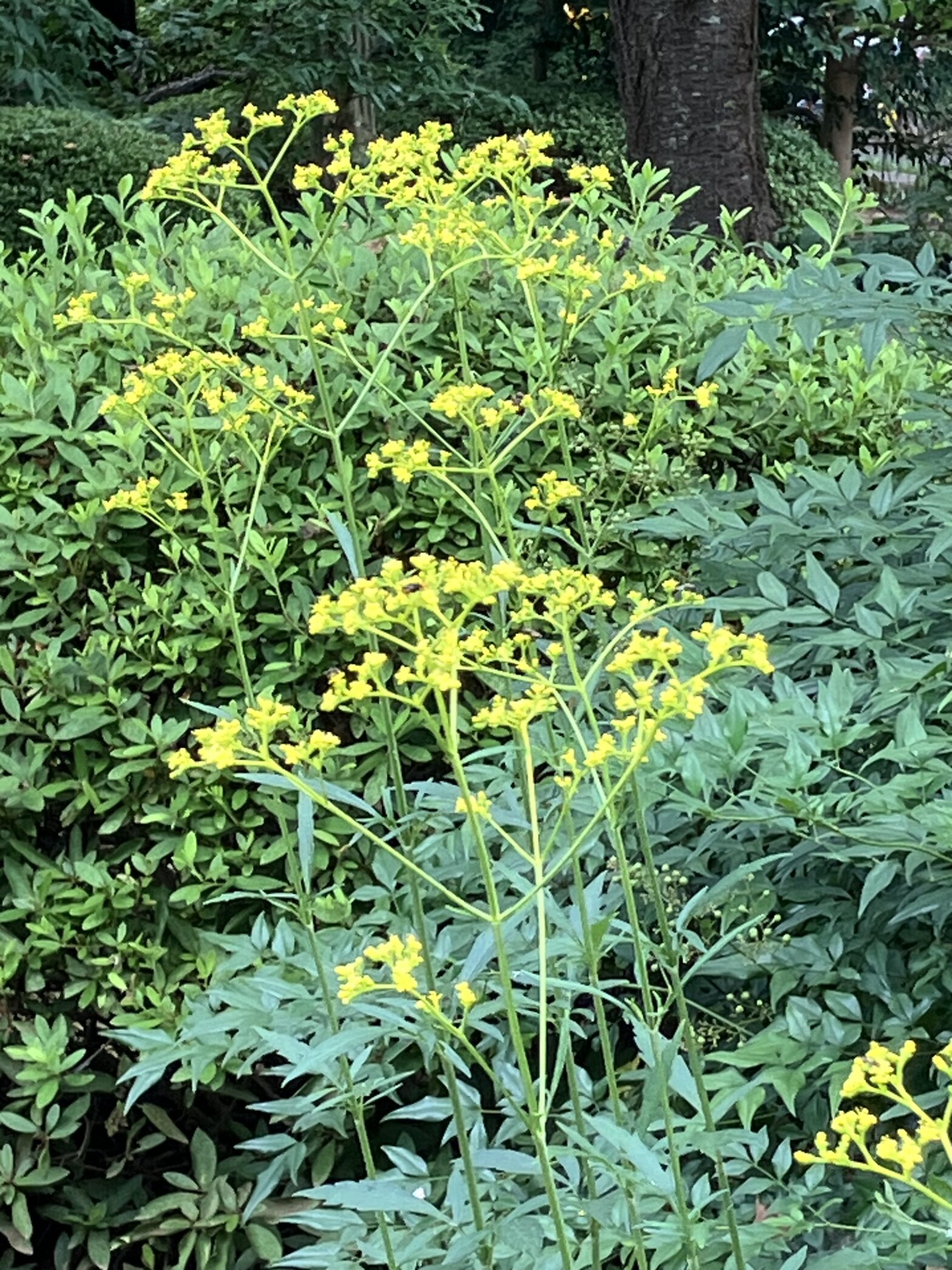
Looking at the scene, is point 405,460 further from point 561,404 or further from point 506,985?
point 506,985

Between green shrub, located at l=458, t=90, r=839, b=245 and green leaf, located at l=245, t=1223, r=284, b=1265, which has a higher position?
green shrub, located at l=458, t=90, r=839, b=245

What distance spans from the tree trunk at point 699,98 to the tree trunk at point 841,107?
5.06m

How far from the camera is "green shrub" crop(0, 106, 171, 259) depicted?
283 inches

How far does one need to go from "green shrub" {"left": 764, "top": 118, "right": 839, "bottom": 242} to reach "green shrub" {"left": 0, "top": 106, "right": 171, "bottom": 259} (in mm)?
4188

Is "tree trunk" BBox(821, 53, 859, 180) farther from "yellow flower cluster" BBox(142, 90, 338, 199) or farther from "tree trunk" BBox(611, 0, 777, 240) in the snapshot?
"yellow flower cluster" BBox(142, 90, 338, 199)

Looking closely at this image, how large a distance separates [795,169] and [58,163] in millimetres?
5083

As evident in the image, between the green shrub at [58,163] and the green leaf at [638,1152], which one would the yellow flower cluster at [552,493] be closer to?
the green leaf at [638,1152]

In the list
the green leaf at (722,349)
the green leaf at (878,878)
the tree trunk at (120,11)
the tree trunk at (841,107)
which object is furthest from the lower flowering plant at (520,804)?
the tree trunk at (120,11)

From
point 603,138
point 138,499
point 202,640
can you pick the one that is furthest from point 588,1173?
point 603,138

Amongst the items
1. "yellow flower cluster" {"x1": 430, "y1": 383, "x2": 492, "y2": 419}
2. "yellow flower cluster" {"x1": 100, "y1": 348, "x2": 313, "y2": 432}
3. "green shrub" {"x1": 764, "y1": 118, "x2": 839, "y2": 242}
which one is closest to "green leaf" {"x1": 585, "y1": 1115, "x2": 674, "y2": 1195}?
"yellow flower cluster" {"x1": 430, "y1": 383, "x2": 492, "y2": 419}

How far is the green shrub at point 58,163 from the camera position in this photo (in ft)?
23.6

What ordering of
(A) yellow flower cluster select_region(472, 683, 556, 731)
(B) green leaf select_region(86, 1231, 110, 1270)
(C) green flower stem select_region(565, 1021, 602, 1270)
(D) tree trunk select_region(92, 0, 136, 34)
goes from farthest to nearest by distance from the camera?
(D) tree trunk select_region(92, 0, 136, 34) < (B) green leaf select_region(86, 1231, 110, 1270) < (C) green flower stem select_region(565, 1021, 602, 1270) < (A) yellow flower cluster select_region(472, 683, 556, 731)

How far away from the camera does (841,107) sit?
1060 cm

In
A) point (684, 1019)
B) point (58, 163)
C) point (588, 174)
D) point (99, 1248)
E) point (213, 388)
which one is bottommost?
point (99, 1248)
